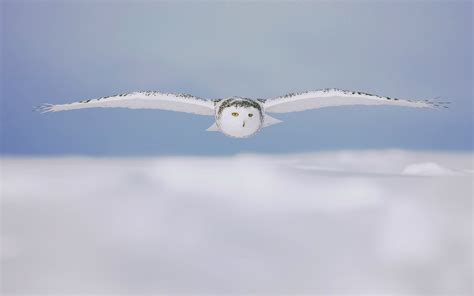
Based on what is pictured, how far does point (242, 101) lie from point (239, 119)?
499 mm

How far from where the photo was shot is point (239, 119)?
11734 millimetres

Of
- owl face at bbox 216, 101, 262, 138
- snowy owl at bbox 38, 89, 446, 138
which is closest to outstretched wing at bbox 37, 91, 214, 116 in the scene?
snowy owl at bbox 38, 89, 446, 138

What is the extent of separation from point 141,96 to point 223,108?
2.53m

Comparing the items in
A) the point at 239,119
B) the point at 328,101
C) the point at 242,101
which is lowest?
the point at 239,119

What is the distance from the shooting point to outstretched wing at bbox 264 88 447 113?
12.8 meters

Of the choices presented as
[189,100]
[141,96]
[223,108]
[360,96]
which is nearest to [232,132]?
[223,108]

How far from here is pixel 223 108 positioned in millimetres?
12000

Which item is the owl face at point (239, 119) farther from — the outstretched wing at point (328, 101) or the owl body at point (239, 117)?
the outstretched wing at point (328, 101)

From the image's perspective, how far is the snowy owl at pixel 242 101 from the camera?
1207 cm

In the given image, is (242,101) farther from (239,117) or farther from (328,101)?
(328,101)

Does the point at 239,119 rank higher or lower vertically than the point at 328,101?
lower

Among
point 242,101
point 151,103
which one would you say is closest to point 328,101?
point 242,101

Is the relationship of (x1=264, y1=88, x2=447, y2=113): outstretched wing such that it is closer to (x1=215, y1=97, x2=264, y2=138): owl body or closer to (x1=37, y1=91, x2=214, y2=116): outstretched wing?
(x1=215, y1=97, x2=264, y2=138): owl body

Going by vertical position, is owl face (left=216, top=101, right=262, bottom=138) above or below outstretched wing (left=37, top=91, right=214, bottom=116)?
below
